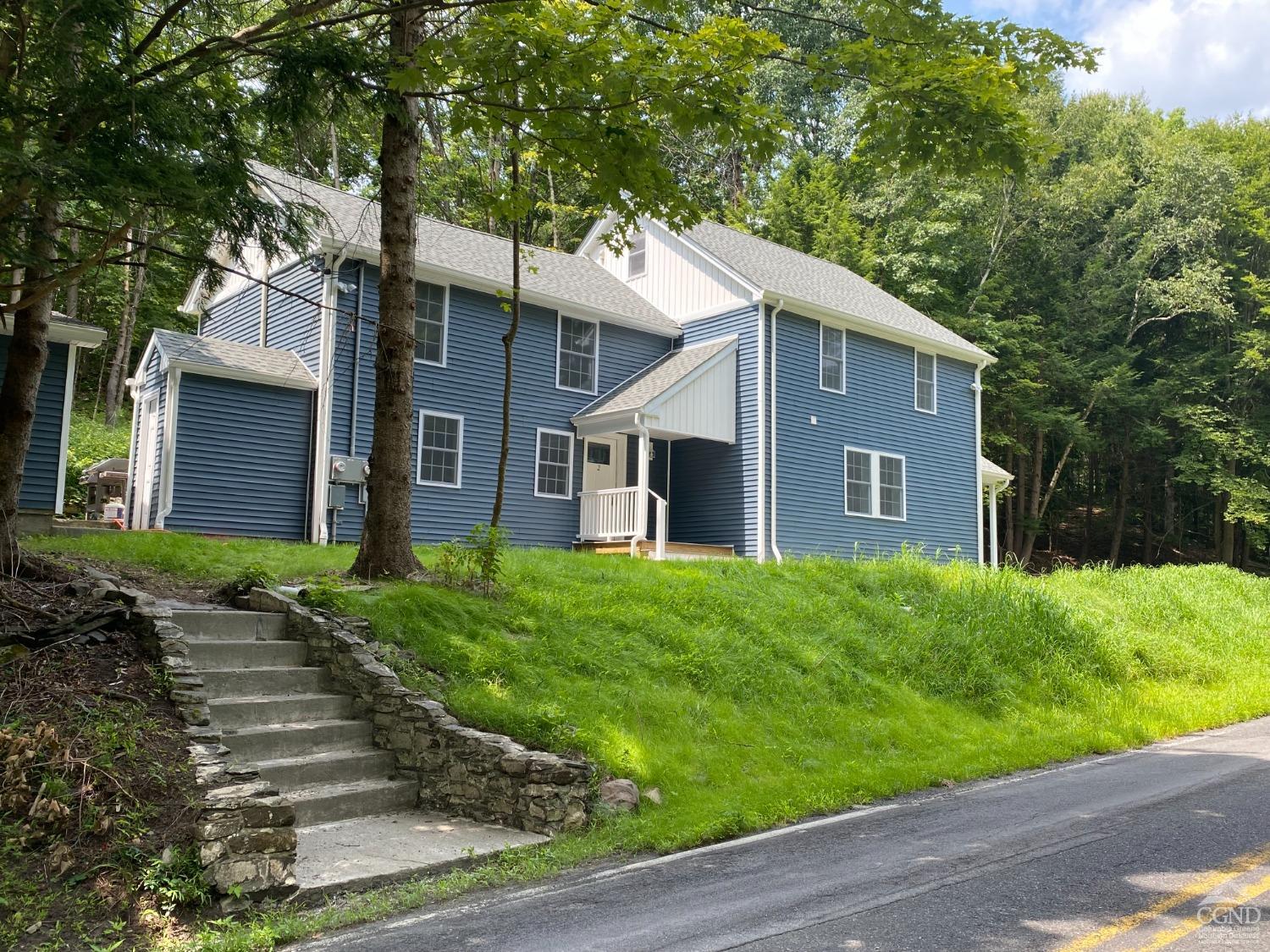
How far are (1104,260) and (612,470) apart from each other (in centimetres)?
2539

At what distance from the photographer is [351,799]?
670 cm

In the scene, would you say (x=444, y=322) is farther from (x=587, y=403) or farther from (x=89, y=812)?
(x=89, y=812)

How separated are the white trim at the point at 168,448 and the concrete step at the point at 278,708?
8514 millimetres

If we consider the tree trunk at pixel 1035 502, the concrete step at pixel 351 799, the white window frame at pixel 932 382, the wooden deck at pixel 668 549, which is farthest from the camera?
the tree trunk at pixel 1035 502

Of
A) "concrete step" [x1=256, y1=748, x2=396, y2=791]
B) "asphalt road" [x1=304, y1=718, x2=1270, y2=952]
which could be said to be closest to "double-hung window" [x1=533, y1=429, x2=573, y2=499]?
"concrete step" [x1=256, y1=748, x2=396, y2=791]

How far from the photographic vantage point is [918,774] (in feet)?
27.0

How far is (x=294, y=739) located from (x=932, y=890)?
457 cm

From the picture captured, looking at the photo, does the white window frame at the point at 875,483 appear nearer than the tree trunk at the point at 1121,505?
Yes

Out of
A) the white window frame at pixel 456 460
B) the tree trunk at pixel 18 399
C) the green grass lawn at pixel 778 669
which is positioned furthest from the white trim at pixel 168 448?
the tree trunk at pixel 18 399

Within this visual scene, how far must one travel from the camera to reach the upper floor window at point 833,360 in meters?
21.0

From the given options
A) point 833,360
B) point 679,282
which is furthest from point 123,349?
point 833,360

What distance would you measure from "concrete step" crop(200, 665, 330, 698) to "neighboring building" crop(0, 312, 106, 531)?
7690 mm

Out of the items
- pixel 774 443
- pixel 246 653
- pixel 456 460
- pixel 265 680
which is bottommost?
pixel 265 680

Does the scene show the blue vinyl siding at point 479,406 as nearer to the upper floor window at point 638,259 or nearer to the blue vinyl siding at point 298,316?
the blue vinyl siding at point 298,316
